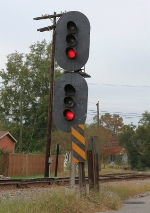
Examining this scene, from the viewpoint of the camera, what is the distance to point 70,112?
10.9 m

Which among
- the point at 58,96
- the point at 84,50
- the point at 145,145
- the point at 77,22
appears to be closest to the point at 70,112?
the point at 58,96

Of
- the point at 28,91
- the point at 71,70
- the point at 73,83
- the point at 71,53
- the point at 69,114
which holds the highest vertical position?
the point at 28,91

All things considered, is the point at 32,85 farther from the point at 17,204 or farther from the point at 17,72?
the point at 17,204

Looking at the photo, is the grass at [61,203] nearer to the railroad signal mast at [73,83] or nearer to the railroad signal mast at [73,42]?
the railroad signal mast at [73,83]

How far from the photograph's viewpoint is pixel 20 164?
38.2 meters

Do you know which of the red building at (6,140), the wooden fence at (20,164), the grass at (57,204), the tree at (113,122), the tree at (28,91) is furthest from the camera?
the tree at (113,122)

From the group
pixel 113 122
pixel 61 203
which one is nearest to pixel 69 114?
pixel 61 203

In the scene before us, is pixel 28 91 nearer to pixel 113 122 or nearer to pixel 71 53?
pixel 113 122

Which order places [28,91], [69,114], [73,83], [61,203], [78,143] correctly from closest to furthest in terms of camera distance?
[61,203] < [69,114] < [73,83] < [78,143] < [28,91]

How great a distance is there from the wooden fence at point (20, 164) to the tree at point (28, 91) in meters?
19.5

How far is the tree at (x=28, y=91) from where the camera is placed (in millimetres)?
62375

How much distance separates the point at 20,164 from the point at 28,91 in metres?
Answer: 27.2

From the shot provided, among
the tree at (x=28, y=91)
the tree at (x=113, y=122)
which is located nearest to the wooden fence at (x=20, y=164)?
the tree at (x=28, y=91)

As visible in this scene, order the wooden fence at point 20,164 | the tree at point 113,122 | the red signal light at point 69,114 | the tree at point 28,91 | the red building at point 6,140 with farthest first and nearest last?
the tree at point 113,122, the tree at point 28,91, the red building at point 6,140, the wooden fence at point 20,164, the red signal light at point 69,114
